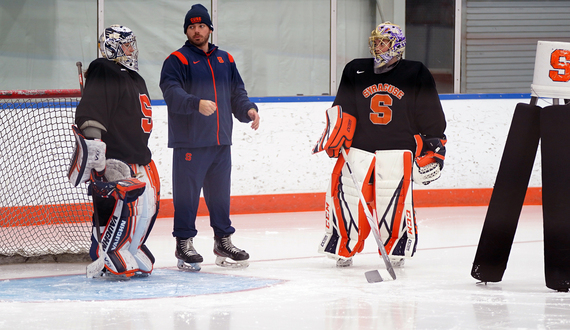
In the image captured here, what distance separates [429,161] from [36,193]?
2546 mm

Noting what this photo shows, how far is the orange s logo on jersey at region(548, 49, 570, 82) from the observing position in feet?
10.0

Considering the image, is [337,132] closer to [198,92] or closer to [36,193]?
[198,92]

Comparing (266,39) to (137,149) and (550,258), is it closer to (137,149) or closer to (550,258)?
(137,149)

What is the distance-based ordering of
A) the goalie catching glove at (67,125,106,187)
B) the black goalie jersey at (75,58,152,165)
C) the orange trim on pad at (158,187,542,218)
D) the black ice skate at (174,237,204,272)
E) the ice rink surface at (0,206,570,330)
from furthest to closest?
the orange trim on pad at (158,187,542,218) < the black ice skate at (174,237,204,272) < the black goalie jersey at (75,58,152,165) < the goalie catching glove at (67,125,106,187) < the ice rink surface at (0,206,570,330)

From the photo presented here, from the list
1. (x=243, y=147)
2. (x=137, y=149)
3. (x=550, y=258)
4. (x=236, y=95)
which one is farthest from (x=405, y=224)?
(x=243, y=147)

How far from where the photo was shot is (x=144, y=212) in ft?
10.5

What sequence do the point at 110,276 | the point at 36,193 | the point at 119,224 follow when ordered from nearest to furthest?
the point at 119,224
the point at 110,276
the point at 36,193

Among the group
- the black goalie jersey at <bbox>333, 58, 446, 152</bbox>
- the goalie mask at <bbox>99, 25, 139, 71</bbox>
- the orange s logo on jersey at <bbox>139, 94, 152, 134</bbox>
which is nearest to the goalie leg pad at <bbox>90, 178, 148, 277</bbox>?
the orange s logo on jersey at <bbox>139, 94, 152, 134</bbox>

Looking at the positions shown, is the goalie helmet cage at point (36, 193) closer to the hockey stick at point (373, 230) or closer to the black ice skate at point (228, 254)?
the black ice skate at point (228, 254)

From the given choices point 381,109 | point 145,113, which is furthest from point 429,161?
point 145,113

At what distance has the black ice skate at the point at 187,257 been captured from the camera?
11.3 ft

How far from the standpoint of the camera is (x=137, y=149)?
3.21 metres

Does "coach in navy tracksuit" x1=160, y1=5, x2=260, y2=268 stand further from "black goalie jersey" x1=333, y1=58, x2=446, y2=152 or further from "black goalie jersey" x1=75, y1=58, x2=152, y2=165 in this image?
"black goalie jersey" x1=333, y1=58, x2=446, y2=152

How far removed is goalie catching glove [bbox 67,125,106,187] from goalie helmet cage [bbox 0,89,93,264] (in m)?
0.71
